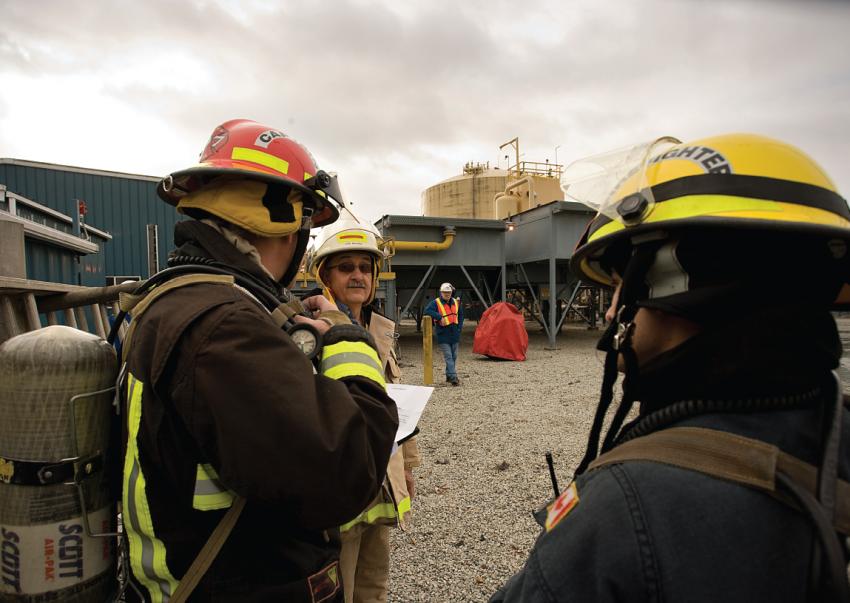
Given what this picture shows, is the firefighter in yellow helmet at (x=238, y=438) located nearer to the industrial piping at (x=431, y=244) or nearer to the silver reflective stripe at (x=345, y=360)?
the silver reflective stripe at (x=345, y=360)

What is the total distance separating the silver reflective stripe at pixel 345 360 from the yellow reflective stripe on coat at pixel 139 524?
16.3 inches

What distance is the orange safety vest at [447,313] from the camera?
340 inches

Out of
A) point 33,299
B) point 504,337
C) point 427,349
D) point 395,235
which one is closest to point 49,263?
point 33,299

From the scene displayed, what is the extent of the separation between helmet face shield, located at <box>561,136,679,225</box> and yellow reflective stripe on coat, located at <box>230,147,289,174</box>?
87cm

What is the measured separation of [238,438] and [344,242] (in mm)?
1960

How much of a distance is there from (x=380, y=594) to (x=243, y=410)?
5.49 feet

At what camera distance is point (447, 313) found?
342 inches

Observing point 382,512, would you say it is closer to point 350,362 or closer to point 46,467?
point 350,362

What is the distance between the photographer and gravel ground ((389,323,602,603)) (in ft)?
9.40

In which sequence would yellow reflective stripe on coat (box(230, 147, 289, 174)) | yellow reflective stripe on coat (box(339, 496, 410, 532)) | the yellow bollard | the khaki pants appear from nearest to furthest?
yellow reflective stripe on coat (box(230, 147, 289, 174))
yellow reflective stripe on coat (box(339, 496, 410, 532))
the khaki pants
the yellow bollard

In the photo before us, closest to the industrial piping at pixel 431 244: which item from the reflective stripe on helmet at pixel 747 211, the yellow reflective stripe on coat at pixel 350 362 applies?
the yellow reflective stripe on coat at pixel 350 362

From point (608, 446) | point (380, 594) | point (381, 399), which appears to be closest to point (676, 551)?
point (608, 446)

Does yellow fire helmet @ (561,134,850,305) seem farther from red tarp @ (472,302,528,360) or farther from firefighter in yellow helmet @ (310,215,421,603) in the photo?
red tarp @ (472,302,528,360)

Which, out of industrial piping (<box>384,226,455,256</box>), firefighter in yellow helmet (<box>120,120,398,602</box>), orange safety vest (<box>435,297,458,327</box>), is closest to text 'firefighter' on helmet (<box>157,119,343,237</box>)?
firefighter in yellow helmet (<box>120,120,398,602</box>)
